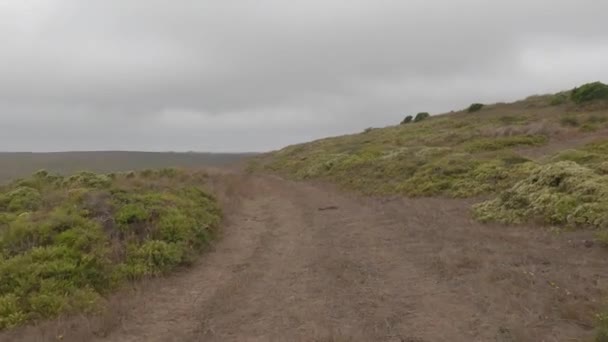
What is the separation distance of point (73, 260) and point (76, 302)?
1.42m

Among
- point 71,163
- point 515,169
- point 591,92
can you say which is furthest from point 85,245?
point 71,163

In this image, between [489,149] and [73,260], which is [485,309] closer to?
[73,260]

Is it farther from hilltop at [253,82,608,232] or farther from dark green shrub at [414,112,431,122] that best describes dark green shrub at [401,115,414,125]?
hilltop at [253,82,608,232]

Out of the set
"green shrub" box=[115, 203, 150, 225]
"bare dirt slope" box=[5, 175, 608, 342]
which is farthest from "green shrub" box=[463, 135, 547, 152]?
"green shrub" box=[115, 203, 150, 225]

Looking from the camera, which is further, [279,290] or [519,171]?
[519,171]

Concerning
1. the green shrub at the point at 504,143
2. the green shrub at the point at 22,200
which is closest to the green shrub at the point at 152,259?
the green shrub at the point at 22,200

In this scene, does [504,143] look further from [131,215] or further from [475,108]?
[475,108]

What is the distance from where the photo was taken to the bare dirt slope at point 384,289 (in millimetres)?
6492

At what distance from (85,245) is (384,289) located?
5.91 metres

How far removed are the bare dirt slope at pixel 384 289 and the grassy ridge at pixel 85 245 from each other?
69 cm

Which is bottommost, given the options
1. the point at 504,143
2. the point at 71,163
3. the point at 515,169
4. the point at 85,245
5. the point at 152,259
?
the point at 152,259

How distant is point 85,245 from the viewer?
9867 millimetres

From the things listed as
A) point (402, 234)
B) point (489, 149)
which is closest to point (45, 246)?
point (402, 234)

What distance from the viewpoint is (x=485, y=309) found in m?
6.90
